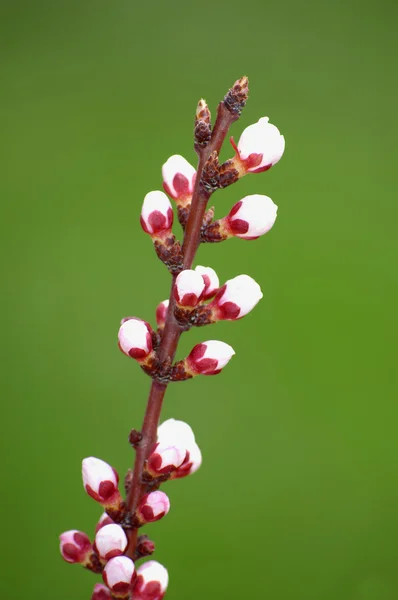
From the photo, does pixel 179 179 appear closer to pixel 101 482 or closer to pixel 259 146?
pixel 259 146

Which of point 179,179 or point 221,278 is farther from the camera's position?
point 221,278

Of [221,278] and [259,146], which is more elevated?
[221,278]

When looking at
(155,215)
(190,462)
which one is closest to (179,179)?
(155,215)

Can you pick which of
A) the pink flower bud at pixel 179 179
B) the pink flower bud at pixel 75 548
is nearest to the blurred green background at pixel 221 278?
the pink flower bud at pixel 75 548

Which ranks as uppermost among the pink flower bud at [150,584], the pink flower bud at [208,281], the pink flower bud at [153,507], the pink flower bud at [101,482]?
the pink flower bud at [208,281]

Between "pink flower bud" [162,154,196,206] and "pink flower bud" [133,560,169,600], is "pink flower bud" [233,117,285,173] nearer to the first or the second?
"pink flower bud" [162,154,196,206]

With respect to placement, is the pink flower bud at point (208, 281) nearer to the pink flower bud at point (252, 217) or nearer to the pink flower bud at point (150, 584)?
the pink flower bud at point (252, 217)
